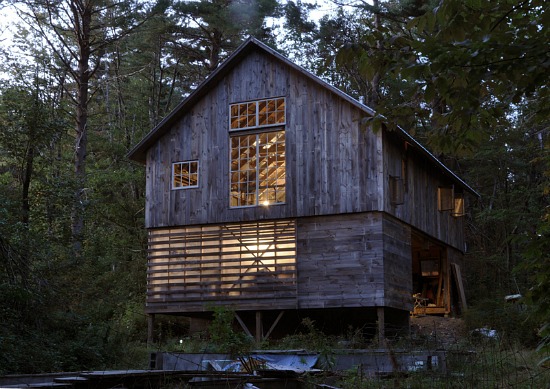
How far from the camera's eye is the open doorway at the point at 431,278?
2572cm

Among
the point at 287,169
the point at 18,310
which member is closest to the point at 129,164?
the point at 287,169

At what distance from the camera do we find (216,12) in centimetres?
3256

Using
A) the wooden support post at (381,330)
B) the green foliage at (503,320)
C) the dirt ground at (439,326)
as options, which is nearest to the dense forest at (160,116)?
the green foliage at (503,320)

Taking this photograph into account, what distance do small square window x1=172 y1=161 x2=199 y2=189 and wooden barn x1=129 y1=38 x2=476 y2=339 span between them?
0.05 metres

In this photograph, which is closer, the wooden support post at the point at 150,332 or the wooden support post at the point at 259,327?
the wooden support post at the point at 259,327

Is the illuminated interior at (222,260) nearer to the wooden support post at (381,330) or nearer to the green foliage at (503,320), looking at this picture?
the wooden support post at (381,330)

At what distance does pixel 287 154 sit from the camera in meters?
19.9

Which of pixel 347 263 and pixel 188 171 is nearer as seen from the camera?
pixel 347 263

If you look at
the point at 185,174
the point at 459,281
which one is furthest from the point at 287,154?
the point at 459,281

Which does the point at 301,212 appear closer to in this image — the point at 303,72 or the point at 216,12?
the point at 303,72

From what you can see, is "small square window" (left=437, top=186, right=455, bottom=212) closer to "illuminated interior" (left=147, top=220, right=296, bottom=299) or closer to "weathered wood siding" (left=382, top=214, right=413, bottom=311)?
"weathered wood siding" (left=382, top=214, right=413, bottom=311)

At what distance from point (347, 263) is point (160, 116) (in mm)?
19894

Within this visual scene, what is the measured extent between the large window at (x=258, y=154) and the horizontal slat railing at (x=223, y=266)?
821 millimetres

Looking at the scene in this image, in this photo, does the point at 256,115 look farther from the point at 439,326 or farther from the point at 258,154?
the point at 439,326
